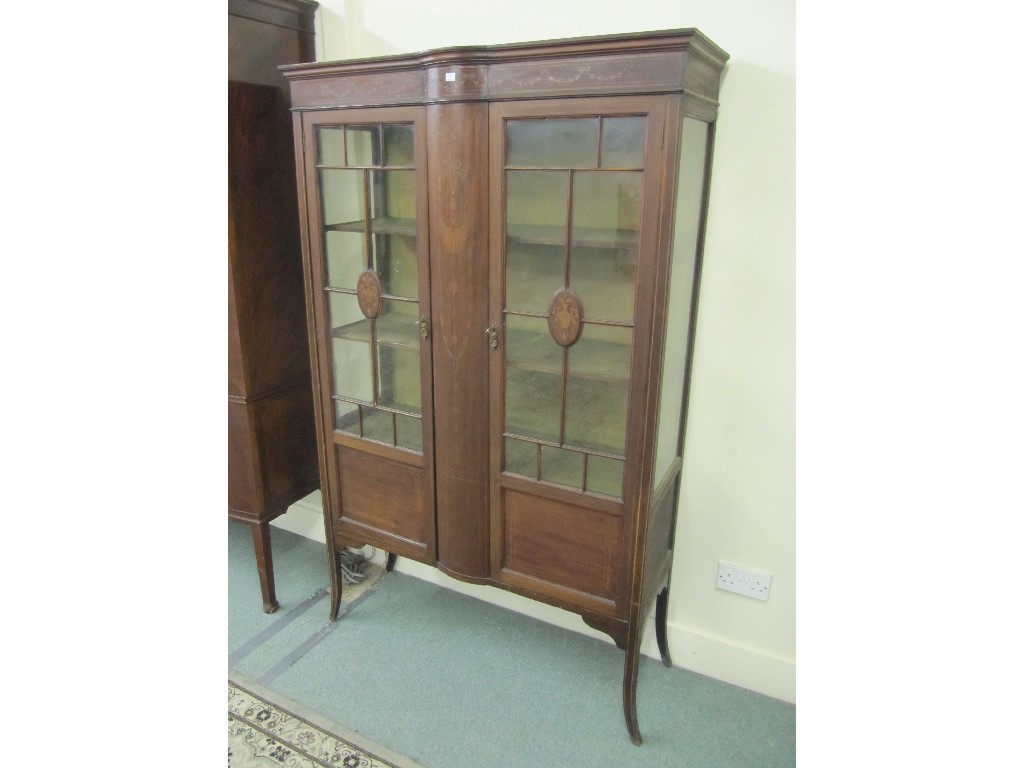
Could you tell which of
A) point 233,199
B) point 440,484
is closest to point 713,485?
point 440,484

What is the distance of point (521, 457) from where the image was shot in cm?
171

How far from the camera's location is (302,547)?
2.63 metres

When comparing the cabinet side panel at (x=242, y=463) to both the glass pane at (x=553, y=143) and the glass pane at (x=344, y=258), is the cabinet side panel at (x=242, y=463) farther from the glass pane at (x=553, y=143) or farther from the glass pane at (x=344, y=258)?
the glass pane at (x=553, y=143)

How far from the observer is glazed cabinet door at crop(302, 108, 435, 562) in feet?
5.46

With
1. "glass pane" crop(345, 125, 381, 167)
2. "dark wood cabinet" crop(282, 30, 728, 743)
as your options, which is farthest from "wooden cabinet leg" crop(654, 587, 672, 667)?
"glass pane" crop(345, 125, 381, 167)

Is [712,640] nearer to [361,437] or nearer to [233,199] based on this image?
[361,437]

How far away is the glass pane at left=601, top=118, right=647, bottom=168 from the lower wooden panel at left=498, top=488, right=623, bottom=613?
32.6 inches

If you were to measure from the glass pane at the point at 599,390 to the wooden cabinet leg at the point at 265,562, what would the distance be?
3.78ft

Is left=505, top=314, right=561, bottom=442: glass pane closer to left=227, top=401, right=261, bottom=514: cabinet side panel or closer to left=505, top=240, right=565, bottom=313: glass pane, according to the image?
left=505, top=240, right=565, bottom=313: glass pane

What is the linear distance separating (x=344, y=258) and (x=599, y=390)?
81cm

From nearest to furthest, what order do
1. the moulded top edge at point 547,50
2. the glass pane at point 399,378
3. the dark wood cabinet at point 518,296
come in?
the moulded top edge at point 547,50 → the dark wood cabinet at point 518,296 → the glass pane at point 399,378

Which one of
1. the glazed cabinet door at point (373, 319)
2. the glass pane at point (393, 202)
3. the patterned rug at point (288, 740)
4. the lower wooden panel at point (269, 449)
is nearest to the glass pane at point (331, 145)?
the glazed cabinet door at point (373, 319)

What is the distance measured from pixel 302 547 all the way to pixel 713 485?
65.0 inches

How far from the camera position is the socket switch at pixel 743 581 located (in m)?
1.86
